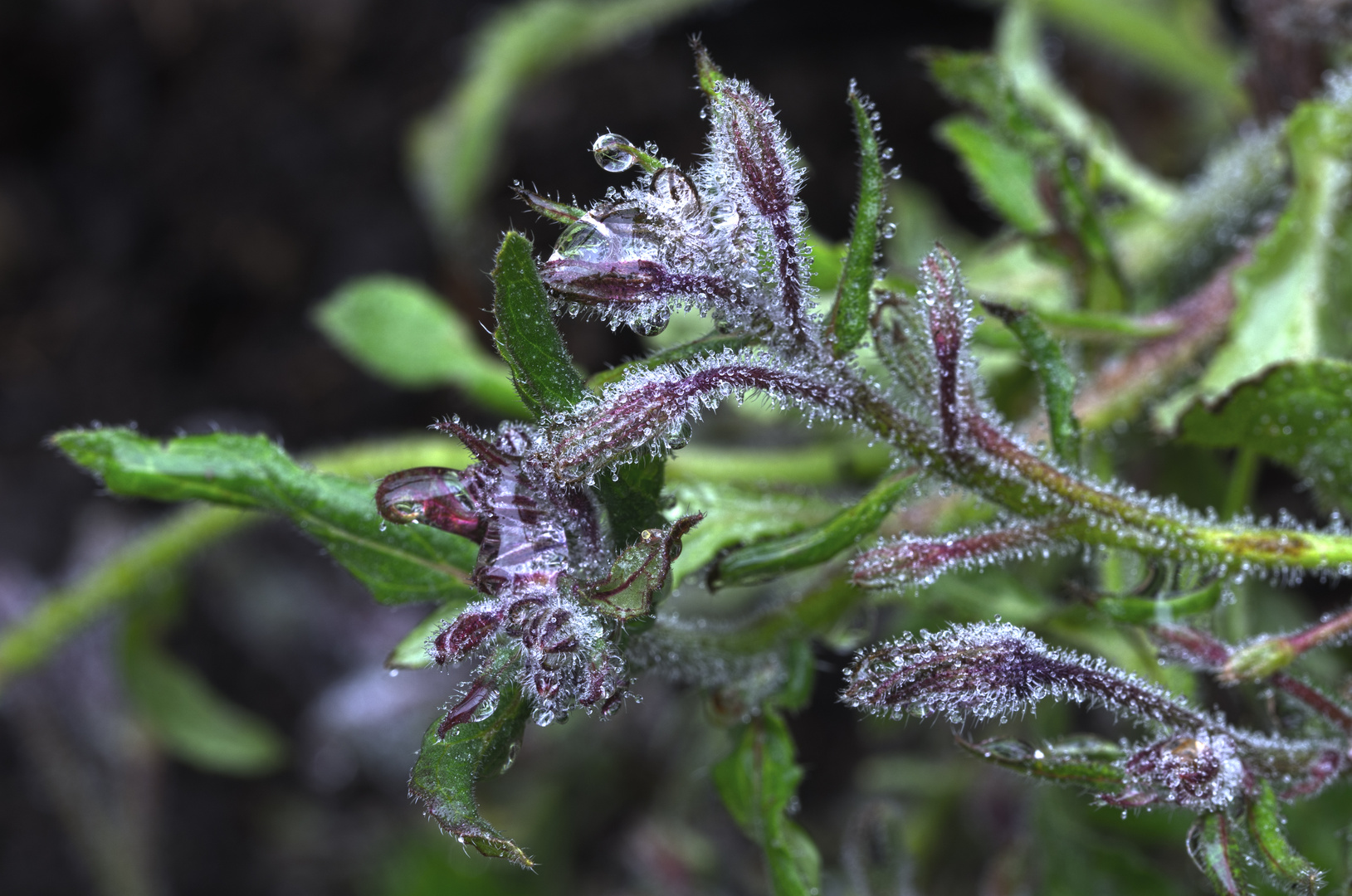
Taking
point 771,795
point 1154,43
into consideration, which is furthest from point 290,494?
point 1154,43

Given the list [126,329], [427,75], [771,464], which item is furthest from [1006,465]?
[126,329]

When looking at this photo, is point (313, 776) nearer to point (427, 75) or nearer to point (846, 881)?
point (846, 881)

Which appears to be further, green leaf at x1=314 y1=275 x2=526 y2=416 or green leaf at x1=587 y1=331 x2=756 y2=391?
green leaf at x1=314 y1=275 x2=526 y2=416

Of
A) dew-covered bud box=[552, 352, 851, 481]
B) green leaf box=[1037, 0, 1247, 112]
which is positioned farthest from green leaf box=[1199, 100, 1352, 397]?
green leaf box=[1037, 0, 1247, 112]

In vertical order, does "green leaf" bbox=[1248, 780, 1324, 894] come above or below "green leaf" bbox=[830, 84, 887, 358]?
below

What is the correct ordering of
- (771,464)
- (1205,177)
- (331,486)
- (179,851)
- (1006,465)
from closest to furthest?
(1006,465) < (331,486) < (1205,177) < (771,464) < (179,851)

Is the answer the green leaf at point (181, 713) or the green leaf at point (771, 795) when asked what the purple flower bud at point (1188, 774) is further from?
the green leaf at point (181, 713)

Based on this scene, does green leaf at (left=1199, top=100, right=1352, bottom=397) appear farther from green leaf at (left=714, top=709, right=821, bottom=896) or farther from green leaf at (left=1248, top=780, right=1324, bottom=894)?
green leaf at (left=714, top=709, right=821, bottom=896)
